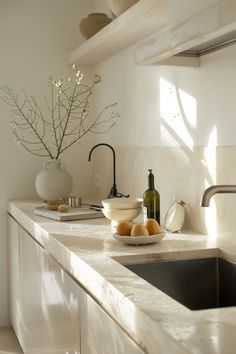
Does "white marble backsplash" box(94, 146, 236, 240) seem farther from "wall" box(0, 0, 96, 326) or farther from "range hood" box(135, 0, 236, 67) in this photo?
"wall" box(0, 0, 96, 326)

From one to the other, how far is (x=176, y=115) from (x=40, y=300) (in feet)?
3.63

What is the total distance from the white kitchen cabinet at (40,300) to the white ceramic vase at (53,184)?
28 cm

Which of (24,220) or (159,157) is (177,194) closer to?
(159,157)

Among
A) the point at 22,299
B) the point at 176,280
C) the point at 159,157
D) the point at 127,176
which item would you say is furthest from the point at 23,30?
the point at 176,280

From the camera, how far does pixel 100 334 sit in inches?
59.1

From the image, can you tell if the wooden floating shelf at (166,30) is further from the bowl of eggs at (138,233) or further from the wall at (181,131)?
the bowl of eggs at (138,233)

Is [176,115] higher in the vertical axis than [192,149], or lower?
higher

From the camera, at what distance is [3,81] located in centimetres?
360

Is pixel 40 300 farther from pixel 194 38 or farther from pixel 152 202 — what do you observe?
pixel 194 38

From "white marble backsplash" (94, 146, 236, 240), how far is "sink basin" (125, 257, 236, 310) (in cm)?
20

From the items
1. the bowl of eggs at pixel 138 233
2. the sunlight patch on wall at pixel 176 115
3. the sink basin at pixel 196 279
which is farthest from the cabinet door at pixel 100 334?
the sunlight patch on wall at pixel 176 115

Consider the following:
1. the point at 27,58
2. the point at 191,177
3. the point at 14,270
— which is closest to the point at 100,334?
the point at 191,177

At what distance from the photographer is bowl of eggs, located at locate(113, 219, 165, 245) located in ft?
6.35

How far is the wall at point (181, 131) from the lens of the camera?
6.66 feet
